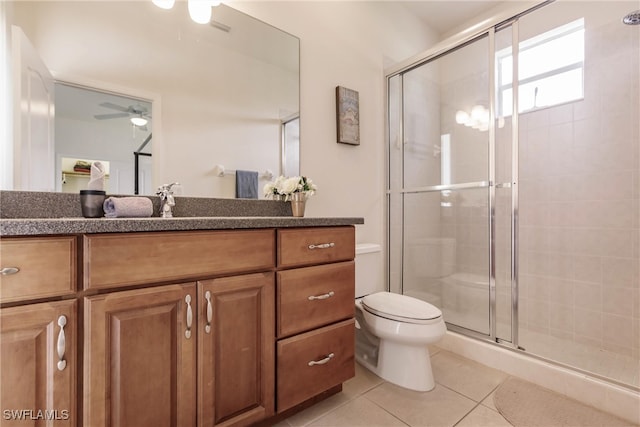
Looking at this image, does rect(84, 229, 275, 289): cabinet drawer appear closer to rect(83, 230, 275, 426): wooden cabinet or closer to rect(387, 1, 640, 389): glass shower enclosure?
rect(83, 230, 275, 426): wooden cabinet

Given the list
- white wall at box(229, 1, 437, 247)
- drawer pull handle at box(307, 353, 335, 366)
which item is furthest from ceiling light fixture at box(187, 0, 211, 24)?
drawer pull handle at box(307, 353, 335, 366)

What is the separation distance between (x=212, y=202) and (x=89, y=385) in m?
0.92

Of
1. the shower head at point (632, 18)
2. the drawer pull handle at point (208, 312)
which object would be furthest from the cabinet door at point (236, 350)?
the shower head at point (632, 18)

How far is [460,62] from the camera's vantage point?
2139 millimetres

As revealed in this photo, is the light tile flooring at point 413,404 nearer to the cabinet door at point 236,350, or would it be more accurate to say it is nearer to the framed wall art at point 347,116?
the cabinet door at point 236,350

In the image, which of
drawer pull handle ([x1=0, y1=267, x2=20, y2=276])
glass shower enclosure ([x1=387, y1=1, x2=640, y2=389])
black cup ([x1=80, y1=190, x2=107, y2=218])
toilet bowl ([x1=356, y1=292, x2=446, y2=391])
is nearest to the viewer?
drawer pull handle ([x1=0, y1=267, x2=20, y2=276])

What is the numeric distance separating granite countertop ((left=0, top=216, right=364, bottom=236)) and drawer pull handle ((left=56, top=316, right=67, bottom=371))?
23cm

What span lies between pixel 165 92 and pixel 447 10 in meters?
2.54

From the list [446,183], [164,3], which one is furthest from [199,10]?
[446,183]

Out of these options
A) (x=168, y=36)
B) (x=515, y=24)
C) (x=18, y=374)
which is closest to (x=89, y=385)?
(x=18, y=374)

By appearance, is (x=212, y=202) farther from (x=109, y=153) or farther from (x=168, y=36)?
(x=168, y=36)

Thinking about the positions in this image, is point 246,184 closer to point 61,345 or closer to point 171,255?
point 171,255

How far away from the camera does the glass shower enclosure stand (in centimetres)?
190

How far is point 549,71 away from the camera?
226cm
